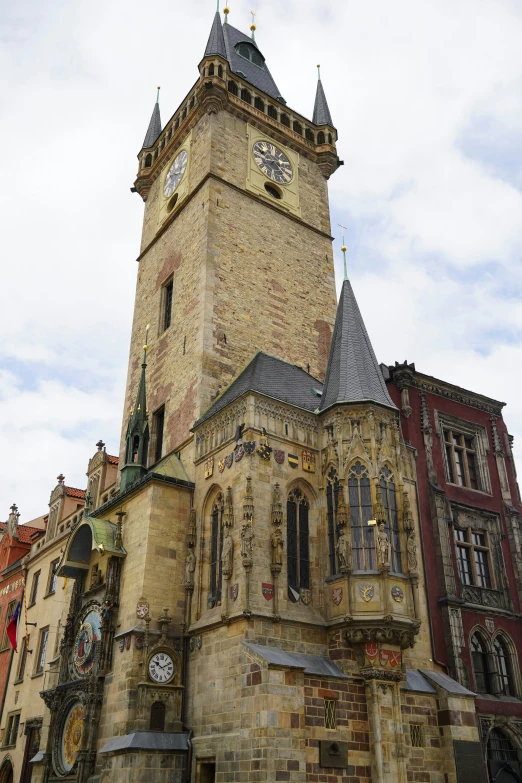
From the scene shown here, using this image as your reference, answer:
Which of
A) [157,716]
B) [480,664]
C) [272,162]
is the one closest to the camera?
[157,716]

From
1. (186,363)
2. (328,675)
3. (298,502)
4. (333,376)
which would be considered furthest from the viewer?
(186,363)

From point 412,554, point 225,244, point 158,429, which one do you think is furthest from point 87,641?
point 225,244

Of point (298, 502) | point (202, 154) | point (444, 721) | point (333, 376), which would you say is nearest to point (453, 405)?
point (333, 376)

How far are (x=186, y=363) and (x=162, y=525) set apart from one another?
19.2 ft

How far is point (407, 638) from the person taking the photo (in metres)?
15.6

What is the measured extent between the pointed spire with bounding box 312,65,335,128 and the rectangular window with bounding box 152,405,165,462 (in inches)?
591

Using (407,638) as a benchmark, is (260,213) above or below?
above

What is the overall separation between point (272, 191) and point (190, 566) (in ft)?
49.8

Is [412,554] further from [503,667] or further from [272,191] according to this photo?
[272,191]

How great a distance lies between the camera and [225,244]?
940 inches

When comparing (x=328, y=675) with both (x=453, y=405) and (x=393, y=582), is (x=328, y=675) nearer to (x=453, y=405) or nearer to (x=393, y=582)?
(x=393, y=582)

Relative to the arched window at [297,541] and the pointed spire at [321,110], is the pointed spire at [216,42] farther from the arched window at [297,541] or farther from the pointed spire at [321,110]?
the arched window at [297,541]

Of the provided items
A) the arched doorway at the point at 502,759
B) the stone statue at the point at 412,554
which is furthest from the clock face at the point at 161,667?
the arched doorway at the point at 502,759

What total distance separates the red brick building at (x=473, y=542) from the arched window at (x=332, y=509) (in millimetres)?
3520
